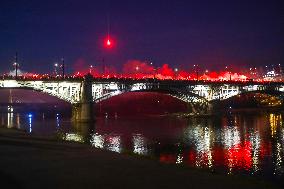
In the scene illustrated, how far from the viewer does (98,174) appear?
18.7 m

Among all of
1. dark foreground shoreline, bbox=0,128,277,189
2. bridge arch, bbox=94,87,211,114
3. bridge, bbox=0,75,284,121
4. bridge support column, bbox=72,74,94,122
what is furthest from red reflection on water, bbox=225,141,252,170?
bridge arch, bbox=94,87,211,114

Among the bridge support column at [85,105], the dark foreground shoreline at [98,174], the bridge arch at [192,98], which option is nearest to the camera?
the dark foreground shoreline at [98,174]

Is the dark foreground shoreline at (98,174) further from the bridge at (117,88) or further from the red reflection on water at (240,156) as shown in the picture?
the bridge at (117,88)

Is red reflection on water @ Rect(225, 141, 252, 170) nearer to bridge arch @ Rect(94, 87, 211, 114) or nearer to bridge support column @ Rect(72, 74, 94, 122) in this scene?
bridge support column @ Rect(72, 74, 94, 122)

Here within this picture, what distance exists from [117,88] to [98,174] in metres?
79.2

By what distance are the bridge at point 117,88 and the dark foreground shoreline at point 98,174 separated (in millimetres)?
66112

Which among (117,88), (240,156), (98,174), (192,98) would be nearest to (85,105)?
(117,88)

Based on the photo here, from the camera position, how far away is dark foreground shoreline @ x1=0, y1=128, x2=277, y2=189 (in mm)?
16734

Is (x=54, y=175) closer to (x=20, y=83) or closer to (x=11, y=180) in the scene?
(x=11, y=180)

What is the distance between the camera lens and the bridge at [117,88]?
3546 inches

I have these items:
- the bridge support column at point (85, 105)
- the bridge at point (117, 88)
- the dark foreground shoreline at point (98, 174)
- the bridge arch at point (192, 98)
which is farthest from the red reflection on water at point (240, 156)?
the bridge arch at point (192, 98)

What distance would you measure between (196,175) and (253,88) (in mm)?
111501

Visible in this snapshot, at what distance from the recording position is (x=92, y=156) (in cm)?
2527

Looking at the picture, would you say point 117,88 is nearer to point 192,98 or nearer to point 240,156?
point 192,98
